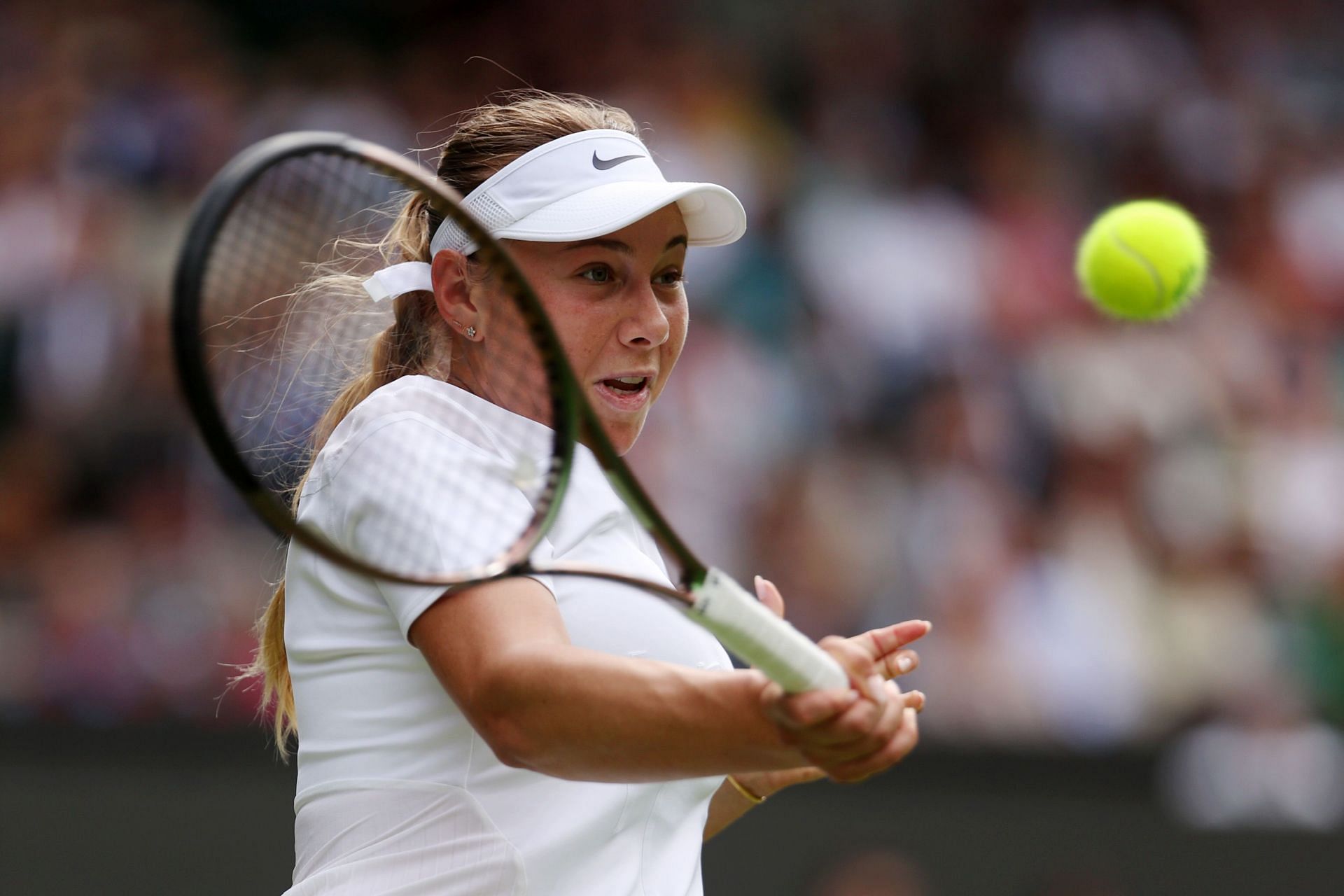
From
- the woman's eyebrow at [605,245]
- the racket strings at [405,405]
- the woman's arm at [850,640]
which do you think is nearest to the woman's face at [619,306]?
the woman's eyebrow at [605,245]

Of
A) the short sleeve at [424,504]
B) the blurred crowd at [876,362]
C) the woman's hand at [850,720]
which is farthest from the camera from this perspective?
the blurred crowd at [876,362]

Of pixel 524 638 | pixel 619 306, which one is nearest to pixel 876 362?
pixel 619 306

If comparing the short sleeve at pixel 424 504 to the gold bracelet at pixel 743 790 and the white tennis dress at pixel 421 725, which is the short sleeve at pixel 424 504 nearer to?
the white tennis dress at pixel 421 725

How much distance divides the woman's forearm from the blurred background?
9.72ft

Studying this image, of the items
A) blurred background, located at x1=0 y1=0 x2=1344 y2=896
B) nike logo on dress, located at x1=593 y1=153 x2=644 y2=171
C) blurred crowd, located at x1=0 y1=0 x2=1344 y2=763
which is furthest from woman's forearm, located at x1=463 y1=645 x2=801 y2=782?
blurred crowd, located at x1=0 y1=0 x2=1344 y2=763

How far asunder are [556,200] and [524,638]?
0.70 m

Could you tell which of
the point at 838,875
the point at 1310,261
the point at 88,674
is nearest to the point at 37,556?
the point at 88,674

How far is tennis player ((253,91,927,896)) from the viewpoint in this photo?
1.67m

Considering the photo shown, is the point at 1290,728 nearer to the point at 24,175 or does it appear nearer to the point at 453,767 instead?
the point at 453,767

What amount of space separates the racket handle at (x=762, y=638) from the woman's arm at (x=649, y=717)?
0.05 ft

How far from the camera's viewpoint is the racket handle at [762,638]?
1627 millimetres

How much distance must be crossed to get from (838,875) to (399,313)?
10.2ft

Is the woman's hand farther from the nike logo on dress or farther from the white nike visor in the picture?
the nike logo on dress

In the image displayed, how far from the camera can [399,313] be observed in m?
2.30
